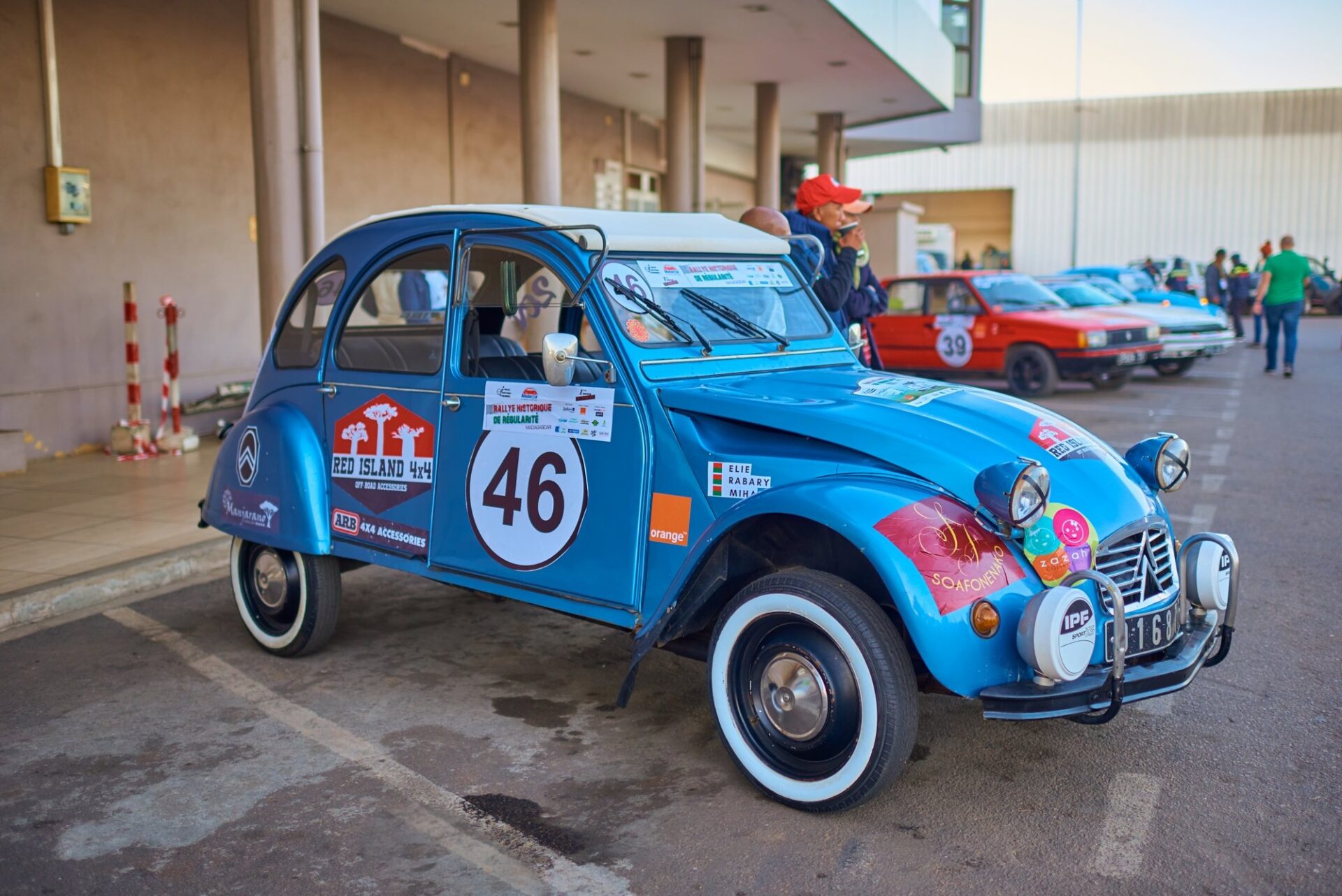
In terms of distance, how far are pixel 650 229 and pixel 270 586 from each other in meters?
2.32

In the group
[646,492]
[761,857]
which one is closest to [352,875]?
[761,857]

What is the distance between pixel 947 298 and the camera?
15703 mm

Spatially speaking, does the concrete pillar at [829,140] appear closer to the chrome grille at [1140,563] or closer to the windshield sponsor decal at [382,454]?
the windshield sponsor decal at [382,454]

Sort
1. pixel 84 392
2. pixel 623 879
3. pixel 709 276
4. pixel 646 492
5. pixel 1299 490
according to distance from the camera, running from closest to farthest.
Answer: pixel 623 879, pixel 646 492, pixel 709 276, pixel 1299 490, pixel 84 392

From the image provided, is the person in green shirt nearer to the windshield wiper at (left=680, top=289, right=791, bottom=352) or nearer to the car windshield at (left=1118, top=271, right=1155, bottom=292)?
the car windshield at (left=1118, top=271, right=1155, bottom=292)

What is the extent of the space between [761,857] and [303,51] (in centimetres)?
802

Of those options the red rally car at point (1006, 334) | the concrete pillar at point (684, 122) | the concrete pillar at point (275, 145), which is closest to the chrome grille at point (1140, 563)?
the concrete pillar at point (275, 145)

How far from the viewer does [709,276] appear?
4660mm

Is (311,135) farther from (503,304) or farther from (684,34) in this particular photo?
(684,34)

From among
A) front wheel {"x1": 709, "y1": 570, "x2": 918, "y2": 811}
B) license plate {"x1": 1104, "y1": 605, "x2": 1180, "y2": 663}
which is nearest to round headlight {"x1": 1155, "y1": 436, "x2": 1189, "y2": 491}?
license plate {"x1": 1104, "y1": 605, "x2": 1180, "y2": 663}

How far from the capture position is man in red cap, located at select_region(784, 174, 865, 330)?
5.91m

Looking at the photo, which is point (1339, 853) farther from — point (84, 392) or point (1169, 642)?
point (84, 392)

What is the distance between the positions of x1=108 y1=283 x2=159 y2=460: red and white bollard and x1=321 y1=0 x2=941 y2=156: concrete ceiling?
4676 millimetres

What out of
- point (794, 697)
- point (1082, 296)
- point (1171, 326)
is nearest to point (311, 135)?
point (794, 697)
